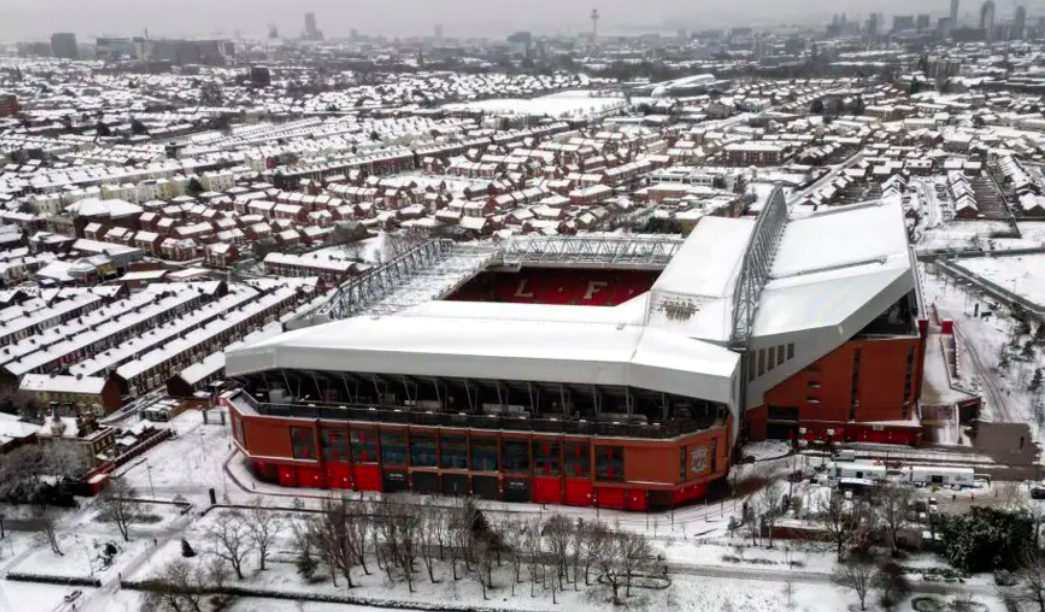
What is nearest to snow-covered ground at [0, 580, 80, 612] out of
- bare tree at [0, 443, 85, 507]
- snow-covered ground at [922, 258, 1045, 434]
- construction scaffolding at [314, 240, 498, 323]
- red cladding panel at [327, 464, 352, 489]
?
bare tree at [0, 443, 85, 507]

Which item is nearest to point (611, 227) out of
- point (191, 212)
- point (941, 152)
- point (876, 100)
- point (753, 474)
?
point (191, 212)

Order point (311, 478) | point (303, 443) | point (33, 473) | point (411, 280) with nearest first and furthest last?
1. point (33, 473)
2. point (303, 443)
3. point (311, 478)
4. point (411, 280)

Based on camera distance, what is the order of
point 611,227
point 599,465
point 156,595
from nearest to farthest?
1. point 156,595
2. point 599,465
3. point 611,227

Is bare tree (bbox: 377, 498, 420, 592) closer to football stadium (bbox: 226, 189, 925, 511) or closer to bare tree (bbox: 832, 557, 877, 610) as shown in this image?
football stadium (bbox: 226, 189, 925, 511)

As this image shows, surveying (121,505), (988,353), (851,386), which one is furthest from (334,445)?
(988,353)

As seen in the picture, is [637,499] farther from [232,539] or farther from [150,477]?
[150,477]

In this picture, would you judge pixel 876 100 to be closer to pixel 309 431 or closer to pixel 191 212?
pixel 191 212

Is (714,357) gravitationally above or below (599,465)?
above
